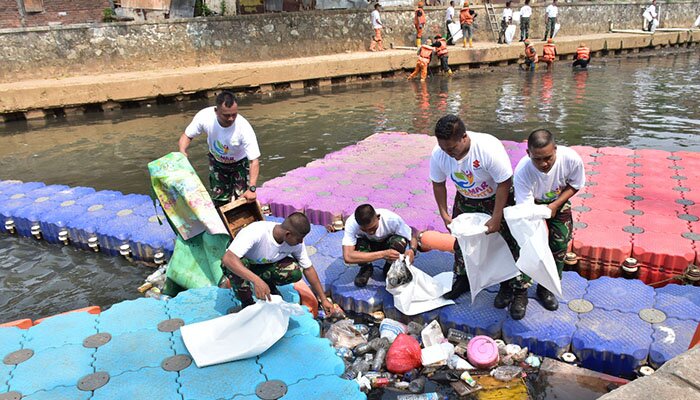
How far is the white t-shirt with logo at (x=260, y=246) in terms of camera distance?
3842 mm

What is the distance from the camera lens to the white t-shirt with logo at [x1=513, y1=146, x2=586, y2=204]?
12.7 feet


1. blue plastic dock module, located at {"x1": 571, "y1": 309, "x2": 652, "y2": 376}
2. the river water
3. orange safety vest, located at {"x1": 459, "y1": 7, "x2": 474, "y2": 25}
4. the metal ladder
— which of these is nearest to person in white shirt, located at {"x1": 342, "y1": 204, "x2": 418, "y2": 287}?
blue plastic dock module, located at {"x1": 571, "y1": 309, "x2": 652, "y2": 376}

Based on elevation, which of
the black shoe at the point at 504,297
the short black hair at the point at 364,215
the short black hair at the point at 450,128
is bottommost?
the black shoe at the point at 504,297

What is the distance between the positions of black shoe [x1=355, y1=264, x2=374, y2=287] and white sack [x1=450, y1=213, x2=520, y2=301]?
1.05 metres

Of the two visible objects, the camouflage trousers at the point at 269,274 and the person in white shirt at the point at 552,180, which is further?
the camouflage trousers at the point at 269,274

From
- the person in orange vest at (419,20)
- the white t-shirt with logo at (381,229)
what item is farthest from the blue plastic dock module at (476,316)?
the person in orange vest at (419,20)

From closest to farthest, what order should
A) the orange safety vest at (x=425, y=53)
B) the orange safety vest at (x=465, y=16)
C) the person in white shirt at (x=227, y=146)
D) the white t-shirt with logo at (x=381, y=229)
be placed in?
the white t-shirt with logo at (x=381, y=229) < the person in white shirt at (x=227, y=146) < the orange safety vest at (x=425, y=53) < the orange safety vest at (x=465, y=16)

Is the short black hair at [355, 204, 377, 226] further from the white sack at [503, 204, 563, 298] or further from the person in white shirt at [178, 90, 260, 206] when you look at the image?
the person in white shirt at [178, 90, 260, 206]

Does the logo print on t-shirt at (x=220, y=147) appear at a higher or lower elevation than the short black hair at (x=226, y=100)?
lower

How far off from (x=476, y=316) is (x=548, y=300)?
603 millimetres

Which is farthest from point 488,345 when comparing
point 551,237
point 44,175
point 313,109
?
point 313,109

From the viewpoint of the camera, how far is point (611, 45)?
24.6 metres

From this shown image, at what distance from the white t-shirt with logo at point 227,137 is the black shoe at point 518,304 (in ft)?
9.69

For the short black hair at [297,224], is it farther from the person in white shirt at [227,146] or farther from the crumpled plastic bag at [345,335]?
the person in white shirt at [227,146]
